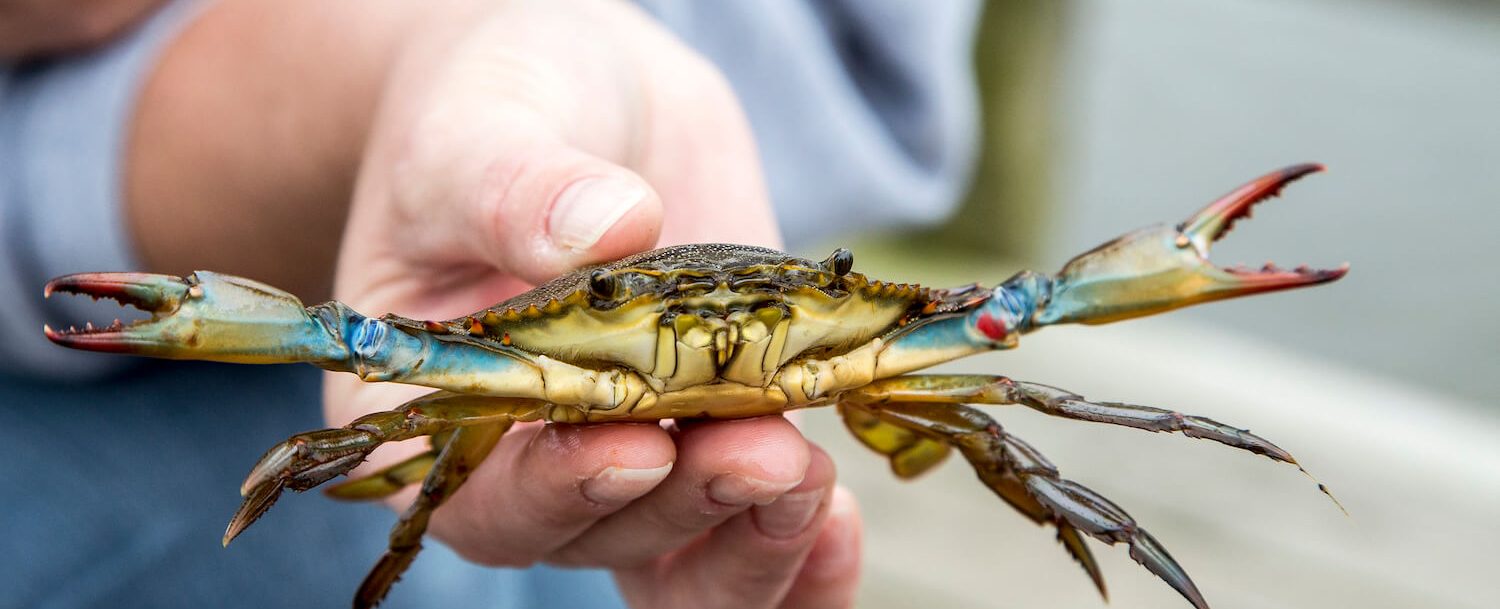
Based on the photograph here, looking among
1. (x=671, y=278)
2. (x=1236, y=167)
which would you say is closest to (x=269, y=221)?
(x=671, y=278)

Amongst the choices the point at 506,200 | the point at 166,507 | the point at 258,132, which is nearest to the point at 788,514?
the point at 506,200

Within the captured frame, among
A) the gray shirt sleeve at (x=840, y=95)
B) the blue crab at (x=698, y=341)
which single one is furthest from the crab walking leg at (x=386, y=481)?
the gray shirt sleeve at (x=840, y=95)

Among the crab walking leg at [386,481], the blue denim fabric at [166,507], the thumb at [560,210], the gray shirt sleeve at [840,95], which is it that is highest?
the gray shirt sleeve at [840,95]

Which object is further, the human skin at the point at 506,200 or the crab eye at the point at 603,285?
the human skin at the point at 506,200

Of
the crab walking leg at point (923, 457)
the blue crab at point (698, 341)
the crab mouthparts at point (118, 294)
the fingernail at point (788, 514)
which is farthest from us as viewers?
the crab walking leg at point (923, 457)

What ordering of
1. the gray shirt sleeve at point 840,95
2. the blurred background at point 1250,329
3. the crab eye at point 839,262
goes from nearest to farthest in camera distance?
the crab eye at point 839,262, the gray shirt sleeve at point 840,95, the blurred background at point 1250,329

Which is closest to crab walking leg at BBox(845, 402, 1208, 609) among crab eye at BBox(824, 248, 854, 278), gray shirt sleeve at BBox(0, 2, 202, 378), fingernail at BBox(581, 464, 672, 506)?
crab eye at BBox(824, 248, 854, 278)

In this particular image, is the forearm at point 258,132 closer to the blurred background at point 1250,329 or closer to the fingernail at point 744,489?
the fingernail at point 744,489

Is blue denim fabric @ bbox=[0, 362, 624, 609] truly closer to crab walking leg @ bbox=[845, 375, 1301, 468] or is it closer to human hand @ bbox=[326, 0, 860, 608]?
human hand @ bbox=[326, 0, 860, 608]

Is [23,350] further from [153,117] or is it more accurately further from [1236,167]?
[1236,167]
